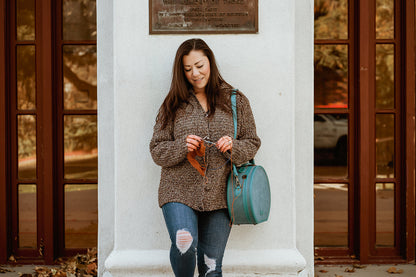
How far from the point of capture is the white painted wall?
3.95 metres

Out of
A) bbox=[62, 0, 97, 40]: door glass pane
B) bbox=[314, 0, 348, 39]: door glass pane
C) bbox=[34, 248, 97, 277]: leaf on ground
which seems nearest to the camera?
bbox=[34, 248, 97, 277]: leaf on ground

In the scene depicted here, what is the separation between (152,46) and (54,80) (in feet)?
4.53

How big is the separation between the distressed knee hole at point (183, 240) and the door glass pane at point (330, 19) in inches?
149

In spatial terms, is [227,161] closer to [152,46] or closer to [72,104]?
[152,46]

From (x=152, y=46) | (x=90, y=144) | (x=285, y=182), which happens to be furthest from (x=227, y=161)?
(x=90, y=144)

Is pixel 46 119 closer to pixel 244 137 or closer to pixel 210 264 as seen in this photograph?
pixel 244 137

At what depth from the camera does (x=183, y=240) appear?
122 inches

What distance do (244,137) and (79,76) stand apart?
299 cm

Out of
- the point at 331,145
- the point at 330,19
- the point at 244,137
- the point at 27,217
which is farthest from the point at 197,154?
the point at 331,145

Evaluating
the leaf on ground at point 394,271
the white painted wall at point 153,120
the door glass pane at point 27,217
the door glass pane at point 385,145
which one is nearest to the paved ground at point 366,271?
the leaf on ground at point 394,271

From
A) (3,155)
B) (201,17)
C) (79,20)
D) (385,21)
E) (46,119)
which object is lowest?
(3,155)

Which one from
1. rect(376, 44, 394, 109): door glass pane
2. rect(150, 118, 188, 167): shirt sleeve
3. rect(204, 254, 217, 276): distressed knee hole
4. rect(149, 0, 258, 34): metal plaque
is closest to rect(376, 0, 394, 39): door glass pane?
rect(376, 44, 394, 109): door glass pane

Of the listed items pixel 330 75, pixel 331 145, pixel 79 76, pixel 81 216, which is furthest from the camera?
pixel 331 145

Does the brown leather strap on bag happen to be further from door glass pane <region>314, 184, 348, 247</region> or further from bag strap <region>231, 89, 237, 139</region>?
door glass pane <region>314, 184, 348, 247</region>
